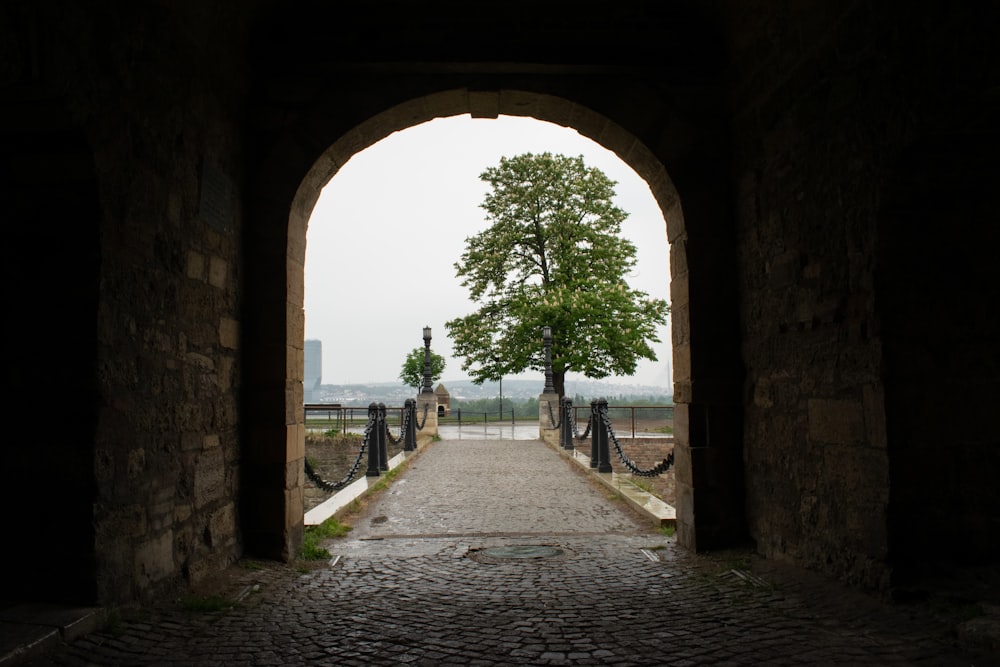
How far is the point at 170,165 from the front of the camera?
3.85m

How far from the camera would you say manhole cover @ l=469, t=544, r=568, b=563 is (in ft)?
16.5

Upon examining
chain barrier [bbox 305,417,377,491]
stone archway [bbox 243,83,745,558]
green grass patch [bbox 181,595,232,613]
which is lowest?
green grass patch [bbox 181,595,232,613]

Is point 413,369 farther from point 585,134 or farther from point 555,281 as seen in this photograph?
point 585,134

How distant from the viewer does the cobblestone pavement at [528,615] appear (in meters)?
2.95

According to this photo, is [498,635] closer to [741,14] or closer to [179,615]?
[179,615]

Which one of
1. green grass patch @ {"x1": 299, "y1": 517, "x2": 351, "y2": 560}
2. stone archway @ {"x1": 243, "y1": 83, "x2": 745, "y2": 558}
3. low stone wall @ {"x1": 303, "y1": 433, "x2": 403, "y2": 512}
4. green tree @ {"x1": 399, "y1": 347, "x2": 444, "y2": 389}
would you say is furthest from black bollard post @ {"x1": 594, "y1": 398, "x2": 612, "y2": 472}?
A: green tree @ {"x1": 399, "y1": 347, "x2": 444, "y2": 389}

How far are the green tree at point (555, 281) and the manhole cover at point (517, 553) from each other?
561 inches

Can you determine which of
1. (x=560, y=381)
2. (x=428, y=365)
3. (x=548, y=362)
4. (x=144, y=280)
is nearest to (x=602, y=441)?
(x=144, y=280)

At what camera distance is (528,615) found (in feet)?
11.9

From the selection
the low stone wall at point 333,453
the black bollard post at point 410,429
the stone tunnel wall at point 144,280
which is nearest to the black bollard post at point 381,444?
the black bollard post at point 410,429

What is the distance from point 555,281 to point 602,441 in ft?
38.0

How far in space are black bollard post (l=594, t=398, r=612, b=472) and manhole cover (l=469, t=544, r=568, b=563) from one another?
179 inches

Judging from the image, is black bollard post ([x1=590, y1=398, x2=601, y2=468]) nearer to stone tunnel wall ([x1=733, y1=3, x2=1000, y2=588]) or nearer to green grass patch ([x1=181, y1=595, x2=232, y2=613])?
stone tunnel wall ([x1=733, y1=3, x2=1000, y2=588])

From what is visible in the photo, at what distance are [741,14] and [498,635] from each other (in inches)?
165
